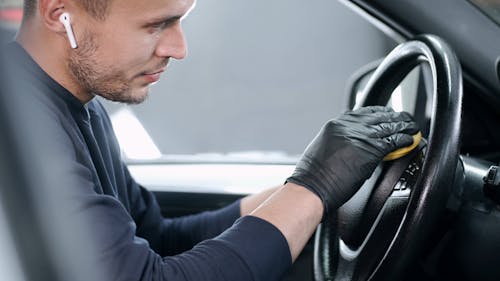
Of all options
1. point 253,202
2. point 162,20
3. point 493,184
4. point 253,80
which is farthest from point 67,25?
point 253,80

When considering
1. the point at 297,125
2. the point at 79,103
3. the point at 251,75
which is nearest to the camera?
the point at 79,103

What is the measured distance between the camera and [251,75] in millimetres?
3303

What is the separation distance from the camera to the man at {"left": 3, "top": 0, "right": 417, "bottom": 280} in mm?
1168

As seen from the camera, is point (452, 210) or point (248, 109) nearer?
point (452, 210)

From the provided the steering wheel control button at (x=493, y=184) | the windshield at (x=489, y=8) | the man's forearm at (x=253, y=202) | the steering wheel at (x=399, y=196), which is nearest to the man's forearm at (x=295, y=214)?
the steering wheel at (x=399, y=196)

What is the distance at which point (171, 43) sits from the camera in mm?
1344

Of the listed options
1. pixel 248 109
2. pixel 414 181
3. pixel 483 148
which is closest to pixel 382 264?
pixel 414 181

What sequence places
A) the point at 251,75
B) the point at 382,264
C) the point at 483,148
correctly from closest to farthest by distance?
the point at 382,264 < the point at 483,148 < the point at 251,75

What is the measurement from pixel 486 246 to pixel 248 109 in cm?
209

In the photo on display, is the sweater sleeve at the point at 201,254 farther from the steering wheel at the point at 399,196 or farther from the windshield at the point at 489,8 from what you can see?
the windshield at the point at 489,8

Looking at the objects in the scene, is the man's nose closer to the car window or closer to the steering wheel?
the steering wheel

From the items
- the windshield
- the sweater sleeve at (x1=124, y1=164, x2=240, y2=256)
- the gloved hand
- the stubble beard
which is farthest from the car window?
the gloved hand

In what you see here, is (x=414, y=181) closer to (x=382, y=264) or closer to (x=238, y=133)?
(x=382, y=264)

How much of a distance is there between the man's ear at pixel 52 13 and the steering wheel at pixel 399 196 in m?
0.64
